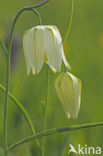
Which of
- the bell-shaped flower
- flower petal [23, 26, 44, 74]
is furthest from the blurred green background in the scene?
flower petal [23, 26, 44, 74]

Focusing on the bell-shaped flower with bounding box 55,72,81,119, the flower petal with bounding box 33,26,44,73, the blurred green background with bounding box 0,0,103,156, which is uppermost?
the flower petal with bounding box 33,26,44,73

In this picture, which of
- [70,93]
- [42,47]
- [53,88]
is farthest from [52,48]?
[53,88]

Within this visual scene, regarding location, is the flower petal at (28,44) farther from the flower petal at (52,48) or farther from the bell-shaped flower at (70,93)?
the bell-shaped flower at (70,93)

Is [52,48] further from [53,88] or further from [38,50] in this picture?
[53,88]

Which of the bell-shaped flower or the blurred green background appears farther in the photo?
the blurred green background

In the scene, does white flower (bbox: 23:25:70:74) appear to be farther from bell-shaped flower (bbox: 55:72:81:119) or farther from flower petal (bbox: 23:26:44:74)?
bell-shaped flower (bbox: 55:72:81:119)

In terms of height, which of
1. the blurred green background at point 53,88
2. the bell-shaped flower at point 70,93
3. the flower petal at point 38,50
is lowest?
the blurred green background at point 53,88

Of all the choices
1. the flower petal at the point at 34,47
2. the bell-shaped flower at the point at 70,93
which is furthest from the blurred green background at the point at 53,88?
the flower petal at the point at 34,47

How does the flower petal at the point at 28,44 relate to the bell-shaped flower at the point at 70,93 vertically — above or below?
above
